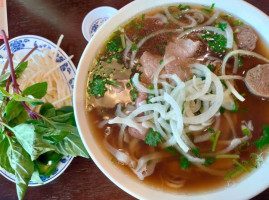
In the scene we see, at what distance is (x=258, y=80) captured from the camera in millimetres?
1519

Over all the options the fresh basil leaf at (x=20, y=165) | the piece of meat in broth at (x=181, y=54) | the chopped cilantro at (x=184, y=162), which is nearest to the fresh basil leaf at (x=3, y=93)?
the fresh basil leaf at (x=20, y=165)

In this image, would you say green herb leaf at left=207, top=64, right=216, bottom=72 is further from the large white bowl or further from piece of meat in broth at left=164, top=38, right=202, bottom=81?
the large white bowl

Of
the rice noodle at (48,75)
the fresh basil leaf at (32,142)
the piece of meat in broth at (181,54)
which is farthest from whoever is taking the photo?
the rice noodle at (48,75)

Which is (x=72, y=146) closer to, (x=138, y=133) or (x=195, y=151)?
(x=138, y=133)

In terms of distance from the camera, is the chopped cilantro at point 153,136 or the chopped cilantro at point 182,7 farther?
the chopped cilantro at point 182,7

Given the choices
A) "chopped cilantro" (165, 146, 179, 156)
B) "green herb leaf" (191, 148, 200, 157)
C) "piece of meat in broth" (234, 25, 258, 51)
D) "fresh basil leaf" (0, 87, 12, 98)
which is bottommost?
"chopped cilantro" (165, 146, 179, 156)

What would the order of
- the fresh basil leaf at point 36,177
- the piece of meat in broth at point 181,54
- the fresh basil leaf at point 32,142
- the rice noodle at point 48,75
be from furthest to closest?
the rice noodle at point 48,75 → the fresh basil leaf at point 36,177 → the piece of meat in broth at point 181,54 → the fresh basil leaf at point 32,142

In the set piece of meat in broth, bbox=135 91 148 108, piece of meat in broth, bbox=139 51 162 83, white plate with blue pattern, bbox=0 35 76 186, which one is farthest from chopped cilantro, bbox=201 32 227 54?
white plate with blue pattern, bbox=0 35 76 186

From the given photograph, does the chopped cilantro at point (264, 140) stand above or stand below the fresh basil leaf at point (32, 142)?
above

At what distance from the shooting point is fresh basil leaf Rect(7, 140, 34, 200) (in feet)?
4.90

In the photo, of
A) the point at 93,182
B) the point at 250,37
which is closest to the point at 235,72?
the point at 250,37

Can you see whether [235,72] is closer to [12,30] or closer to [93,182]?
[93,182]

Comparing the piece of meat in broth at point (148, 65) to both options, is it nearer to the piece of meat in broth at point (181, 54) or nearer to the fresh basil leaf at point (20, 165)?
the piece of meat in broth at point (181, 54)

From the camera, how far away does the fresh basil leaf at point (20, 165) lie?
1.49m
